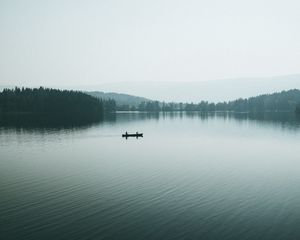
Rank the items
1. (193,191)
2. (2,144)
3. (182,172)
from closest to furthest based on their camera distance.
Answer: (193,191) → (182,172) → (2,144)

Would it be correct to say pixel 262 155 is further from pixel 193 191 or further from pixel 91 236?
pixel 91 236

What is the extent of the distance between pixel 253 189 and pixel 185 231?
20971 mm

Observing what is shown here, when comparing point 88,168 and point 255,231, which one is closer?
point 255,231

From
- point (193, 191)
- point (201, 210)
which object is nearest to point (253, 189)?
point (193, 191)

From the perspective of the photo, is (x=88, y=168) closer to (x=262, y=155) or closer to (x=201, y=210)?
(x=201, y=210)

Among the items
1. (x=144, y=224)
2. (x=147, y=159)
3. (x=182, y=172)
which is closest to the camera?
(x=144, y=224)

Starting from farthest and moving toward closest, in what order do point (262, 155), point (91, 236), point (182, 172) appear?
point (262, 155), point (182, 172), point (91, 236)

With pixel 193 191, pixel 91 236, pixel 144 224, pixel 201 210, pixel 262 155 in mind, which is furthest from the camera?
pixel 262 155

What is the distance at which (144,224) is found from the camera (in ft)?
112

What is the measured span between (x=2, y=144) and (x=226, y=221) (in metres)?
86.3

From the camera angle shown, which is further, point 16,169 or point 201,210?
point 16,169

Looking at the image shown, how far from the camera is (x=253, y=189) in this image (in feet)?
160

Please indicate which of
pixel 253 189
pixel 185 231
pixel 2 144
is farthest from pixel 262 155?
pixel 2 144

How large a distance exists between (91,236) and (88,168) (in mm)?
34324
